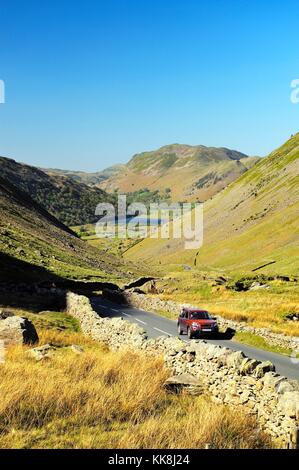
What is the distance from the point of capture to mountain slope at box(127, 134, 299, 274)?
88.9 m

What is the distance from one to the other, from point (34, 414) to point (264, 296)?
1638 inches

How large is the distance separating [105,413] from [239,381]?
3836 mm

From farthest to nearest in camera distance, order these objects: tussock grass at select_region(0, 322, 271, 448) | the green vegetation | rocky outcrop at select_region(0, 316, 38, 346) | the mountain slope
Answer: the mountain slope, the green vegetation, rocky outcrop at select_region(0, 316, 38, 346), tussock grass at select_region(0, 322, 271, 448)

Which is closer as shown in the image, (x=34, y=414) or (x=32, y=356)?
(x=34, y=414)

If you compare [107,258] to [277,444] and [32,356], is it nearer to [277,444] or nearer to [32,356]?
[32,356]

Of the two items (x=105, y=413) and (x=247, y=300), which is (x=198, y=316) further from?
(x=105, y=413)

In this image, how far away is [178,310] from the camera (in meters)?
40.8

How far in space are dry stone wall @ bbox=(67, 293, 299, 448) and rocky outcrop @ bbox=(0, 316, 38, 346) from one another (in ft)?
15.2

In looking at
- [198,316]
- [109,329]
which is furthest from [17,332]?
[198,316]

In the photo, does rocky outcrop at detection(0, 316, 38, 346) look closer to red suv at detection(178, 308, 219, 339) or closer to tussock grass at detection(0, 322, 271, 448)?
tussock grass at detection(0, 322, 271, 448)

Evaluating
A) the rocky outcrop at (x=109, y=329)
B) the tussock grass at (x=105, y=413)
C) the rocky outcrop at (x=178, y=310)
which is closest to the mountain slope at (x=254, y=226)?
A: the rocky outcrop at (x=178, y=310)

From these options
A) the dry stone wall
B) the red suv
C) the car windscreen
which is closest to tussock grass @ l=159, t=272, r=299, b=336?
the red suv

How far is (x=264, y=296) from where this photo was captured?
159 feet
